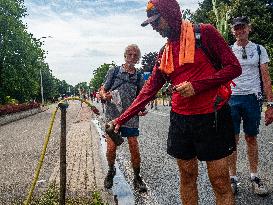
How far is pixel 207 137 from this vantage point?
124 inches

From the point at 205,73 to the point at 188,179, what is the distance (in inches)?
35.5

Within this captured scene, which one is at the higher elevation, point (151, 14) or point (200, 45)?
point (151, 14)

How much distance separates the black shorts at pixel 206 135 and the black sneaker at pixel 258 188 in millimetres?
2010

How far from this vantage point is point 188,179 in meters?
3.47

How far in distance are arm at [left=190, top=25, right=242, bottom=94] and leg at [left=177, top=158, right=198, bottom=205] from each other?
729 millimetres

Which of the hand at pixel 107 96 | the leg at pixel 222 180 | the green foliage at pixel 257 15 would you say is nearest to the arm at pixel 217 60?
the leg at pixel 222 180

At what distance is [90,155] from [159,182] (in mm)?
3250

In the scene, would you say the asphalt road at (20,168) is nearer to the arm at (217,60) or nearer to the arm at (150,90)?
the arm at (150,90)

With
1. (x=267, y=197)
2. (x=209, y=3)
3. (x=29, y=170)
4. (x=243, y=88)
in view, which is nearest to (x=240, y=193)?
(x=267, y=197)

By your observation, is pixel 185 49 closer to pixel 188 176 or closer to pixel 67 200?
pixel 188 176

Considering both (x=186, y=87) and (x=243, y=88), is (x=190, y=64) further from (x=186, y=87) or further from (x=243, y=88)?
(x=243, y=88)

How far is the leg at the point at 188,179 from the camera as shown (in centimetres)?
341

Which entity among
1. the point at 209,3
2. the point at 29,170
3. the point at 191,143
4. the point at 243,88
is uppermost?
the point at 209,3

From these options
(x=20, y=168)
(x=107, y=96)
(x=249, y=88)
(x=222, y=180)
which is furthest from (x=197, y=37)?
(x=20, y=168)
